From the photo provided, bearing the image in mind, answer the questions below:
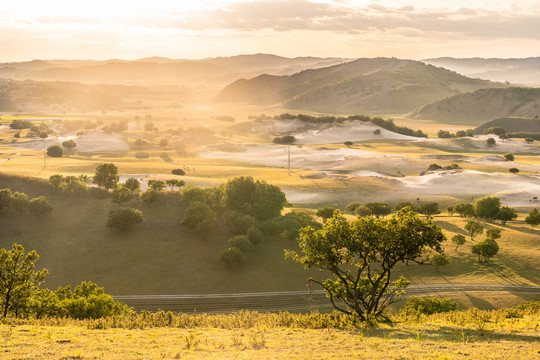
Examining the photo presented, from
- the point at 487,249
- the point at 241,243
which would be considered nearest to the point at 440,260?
the point at 487,249

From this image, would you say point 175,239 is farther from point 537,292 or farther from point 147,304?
point 537,292

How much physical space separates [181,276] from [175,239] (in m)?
10.6

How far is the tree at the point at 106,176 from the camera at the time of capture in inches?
3388

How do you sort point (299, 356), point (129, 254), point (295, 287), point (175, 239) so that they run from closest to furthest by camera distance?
point (299, 356)
point (295, 287)
point (129, 254)
point (175, 239)

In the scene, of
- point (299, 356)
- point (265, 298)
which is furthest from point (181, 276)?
point (299, 356)

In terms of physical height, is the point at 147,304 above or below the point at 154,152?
below

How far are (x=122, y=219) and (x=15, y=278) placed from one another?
35.0 meters

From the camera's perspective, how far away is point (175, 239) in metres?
67.2

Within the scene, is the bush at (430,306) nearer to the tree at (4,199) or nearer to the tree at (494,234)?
the tree at (494,234)

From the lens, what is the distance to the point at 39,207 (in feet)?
235

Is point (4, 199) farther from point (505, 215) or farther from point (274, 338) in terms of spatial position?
point (505, 215)

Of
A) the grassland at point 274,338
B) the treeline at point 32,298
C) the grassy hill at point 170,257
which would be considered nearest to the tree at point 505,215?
the grassy hill at point 170,257

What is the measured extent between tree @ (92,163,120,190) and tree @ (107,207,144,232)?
19.6m

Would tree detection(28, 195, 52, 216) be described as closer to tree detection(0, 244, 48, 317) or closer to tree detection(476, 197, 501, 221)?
tree detection(0, 244, 48, 317)
